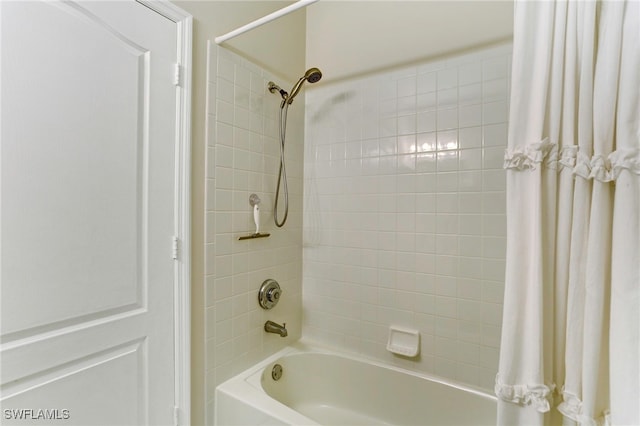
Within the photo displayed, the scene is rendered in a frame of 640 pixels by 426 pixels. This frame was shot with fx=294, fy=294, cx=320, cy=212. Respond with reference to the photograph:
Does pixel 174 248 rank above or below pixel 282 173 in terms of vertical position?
below

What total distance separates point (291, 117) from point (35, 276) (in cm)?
141

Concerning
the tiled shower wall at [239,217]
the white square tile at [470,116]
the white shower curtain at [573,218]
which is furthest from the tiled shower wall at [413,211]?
the white shower curtain at [573,218]

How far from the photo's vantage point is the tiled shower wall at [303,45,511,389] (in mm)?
1420

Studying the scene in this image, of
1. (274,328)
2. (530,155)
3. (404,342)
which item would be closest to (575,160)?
(530,155)

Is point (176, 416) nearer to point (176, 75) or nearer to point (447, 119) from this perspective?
point (176, 75)

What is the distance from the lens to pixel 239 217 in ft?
4.88

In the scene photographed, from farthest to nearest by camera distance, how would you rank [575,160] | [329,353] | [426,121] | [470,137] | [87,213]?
[329,353], [426,121], [470,137], [87,213], [575,160]

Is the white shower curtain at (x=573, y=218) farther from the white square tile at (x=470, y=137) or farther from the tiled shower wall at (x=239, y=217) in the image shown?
the tiled shower wall at (x=239, y=217)

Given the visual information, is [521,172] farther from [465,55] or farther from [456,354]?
[456,354]

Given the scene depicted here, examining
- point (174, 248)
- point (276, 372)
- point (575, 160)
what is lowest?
point (276, 372)

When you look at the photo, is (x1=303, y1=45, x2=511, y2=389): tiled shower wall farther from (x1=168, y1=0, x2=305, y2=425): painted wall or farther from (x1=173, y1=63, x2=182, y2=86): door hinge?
(x1=173, y1=63, x2=182, y2=86): door hinge

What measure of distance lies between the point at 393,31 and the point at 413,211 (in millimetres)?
1020

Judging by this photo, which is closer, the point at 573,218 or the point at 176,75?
the point at 573,218

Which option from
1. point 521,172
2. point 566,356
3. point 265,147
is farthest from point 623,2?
point 265,147
